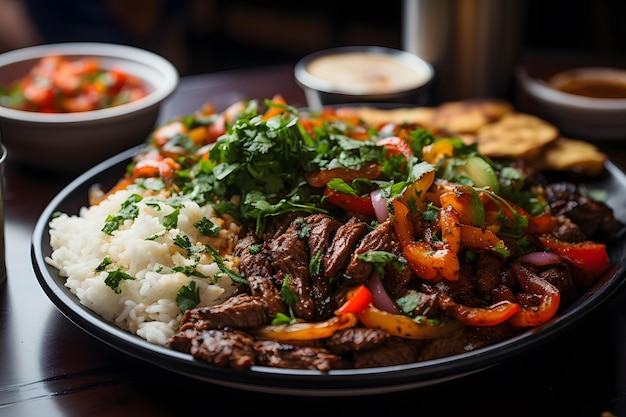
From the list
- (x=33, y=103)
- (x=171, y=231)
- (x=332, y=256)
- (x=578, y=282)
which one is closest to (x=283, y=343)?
(x=332, y=256)

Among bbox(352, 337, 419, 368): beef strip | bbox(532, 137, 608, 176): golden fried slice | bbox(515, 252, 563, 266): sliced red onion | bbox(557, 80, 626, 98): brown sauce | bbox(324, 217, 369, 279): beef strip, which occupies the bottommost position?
bbox(557, 80, 626, 98): brown sauce

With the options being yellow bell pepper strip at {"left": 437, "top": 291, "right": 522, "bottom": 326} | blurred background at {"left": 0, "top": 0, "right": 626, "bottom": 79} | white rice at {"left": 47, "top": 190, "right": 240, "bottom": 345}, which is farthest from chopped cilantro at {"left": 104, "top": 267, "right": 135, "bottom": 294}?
blurred background at {"left": 0, "top": 0, "right": 626, "bottom": 79}

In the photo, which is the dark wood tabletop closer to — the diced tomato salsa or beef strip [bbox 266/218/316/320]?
beef strip [bbox 266/218/316/320]

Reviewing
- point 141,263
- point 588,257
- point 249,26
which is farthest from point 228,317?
point 249,26

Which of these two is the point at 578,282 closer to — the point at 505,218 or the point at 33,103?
the point at 505,218

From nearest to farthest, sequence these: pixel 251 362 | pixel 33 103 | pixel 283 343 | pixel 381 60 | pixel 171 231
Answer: pixel 251 362
pixel 283 343
pixel 171 231
pixel 33 103
pixel 381 60

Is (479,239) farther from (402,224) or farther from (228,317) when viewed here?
(228,317)

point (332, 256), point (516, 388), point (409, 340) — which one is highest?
point (332, 256)
